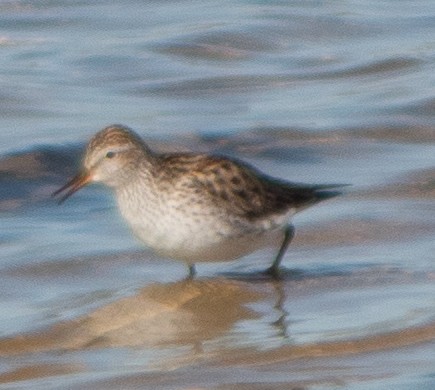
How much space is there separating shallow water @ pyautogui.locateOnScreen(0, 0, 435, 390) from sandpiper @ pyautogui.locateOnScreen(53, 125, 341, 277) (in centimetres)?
30

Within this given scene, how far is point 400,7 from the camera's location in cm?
1789

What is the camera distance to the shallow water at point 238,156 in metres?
8.14

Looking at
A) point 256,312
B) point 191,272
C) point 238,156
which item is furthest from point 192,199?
point 238,156

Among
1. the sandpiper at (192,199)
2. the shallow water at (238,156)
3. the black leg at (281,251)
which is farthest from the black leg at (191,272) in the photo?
the black leg at (281,251)

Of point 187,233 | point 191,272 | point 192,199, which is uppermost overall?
point 192,199

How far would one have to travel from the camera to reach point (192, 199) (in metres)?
9.27

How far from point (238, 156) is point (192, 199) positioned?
3.50 meters

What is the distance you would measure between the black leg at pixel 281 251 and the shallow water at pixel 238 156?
0.08m

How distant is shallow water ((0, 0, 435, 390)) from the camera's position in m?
8.14

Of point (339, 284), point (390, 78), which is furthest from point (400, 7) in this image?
point (339, 284)

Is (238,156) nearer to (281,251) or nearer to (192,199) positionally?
(281,251)

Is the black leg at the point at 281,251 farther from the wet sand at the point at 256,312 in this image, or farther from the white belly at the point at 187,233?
the white belly at the point at 187,233

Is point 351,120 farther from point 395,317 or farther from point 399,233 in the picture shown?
point 395,317

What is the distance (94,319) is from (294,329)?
1.10 m
